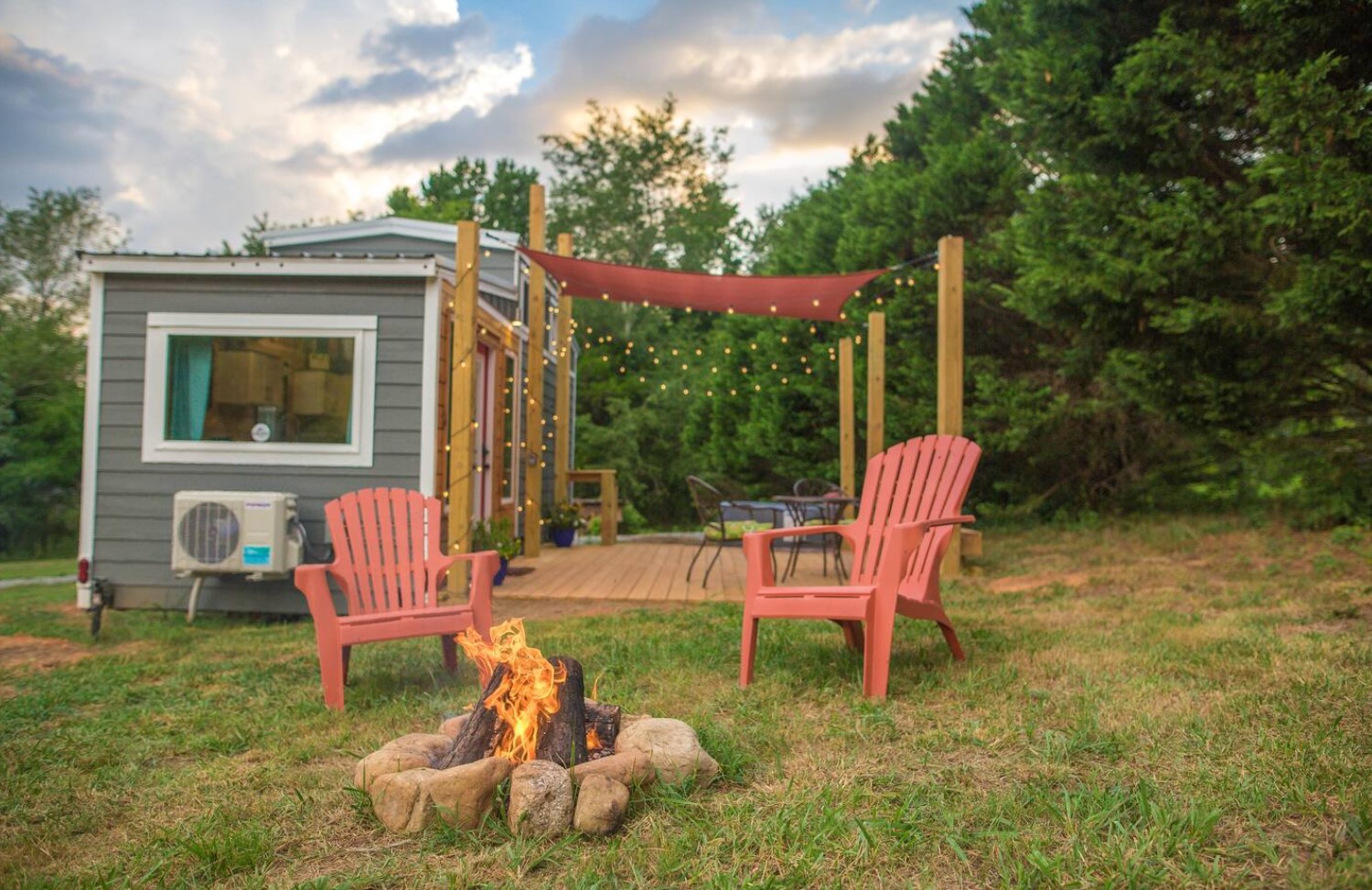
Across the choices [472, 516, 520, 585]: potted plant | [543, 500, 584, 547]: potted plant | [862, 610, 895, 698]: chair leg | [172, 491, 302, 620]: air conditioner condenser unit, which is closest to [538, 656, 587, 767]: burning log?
[862, 610, 895, 698]: chair leg

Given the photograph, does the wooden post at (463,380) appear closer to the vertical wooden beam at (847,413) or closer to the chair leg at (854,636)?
the chair leg at (854,636)

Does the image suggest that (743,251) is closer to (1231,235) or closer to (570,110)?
(570,110)

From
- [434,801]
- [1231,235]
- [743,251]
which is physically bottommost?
[434,801]

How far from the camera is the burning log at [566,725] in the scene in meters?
2.30

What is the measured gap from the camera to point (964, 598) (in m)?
5.38

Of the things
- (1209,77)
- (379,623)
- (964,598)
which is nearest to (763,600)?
(379,623)

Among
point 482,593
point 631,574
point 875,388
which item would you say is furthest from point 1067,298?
point 482,593

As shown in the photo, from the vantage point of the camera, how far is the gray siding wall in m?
5.45

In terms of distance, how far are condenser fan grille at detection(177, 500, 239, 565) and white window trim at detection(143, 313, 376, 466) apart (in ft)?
1.42

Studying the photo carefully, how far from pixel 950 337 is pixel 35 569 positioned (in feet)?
32.0

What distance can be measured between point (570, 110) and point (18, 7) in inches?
540

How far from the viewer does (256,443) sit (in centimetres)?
548

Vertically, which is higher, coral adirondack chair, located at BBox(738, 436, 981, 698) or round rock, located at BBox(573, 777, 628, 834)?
coral adirondack chair, located at BBox(738, 436, 981, 698)

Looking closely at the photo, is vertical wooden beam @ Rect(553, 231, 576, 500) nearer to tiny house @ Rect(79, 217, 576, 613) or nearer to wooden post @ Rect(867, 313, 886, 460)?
wooden post @ Rect(867, 313, 886, 460)
